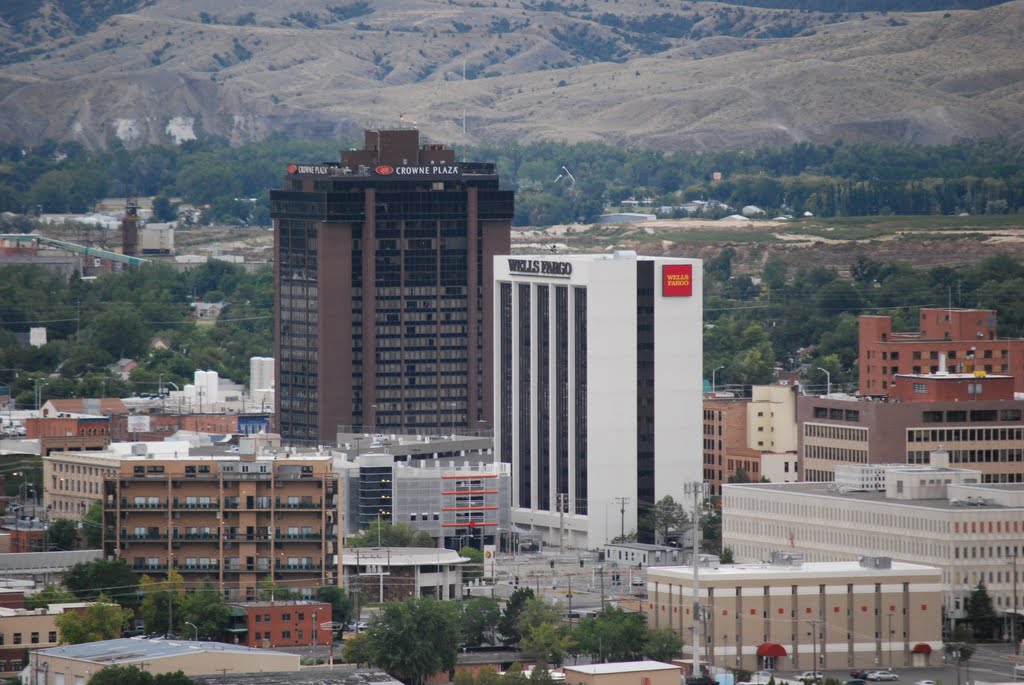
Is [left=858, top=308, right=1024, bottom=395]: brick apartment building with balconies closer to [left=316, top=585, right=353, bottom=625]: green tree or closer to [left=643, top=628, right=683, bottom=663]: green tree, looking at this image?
[left=316, top=585, right=353, bottom=625]: green tree

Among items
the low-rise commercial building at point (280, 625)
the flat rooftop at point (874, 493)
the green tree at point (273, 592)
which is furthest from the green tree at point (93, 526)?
the flat rooftop at point (874, 493)

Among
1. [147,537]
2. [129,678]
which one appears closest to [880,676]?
[147,537]

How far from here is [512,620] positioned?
130375 millimetres

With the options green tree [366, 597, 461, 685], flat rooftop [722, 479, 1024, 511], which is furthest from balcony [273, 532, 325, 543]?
flat rooftop [722, 479, 1024, 511]

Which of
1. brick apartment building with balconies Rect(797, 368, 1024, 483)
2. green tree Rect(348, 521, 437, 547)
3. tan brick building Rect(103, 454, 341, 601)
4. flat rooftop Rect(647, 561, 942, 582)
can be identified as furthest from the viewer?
brick apartment building with balconies Rect(797, 368, 1024, 483)

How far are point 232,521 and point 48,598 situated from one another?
11.0 m

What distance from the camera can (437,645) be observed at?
393 ft

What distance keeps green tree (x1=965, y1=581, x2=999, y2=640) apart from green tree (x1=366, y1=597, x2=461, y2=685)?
25946mm

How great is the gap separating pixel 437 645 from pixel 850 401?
183 ft

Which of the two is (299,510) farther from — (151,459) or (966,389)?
(966,389)

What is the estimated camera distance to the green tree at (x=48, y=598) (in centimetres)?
12644

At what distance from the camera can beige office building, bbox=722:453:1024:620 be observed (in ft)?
454

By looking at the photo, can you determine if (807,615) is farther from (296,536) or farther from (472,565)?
(472,565)

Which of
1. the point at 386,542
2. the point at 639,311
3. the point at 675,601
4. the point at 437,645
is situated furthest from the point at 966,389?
the point at 437,645
